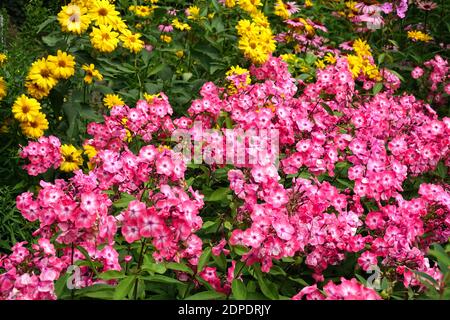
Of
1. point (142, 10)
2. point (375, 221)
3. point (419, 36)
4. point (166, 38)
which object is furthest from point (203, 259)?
point (419, 36)

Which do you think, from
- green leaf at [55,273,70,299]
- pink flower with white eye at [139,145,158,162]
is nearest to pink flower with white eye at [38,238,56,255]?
green leaf at [55,273,70,299]

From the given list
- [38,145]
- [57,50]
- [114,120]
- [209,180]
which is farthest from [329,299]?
[57,50]

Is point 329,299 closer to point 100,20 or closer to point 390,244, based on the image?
point 390,244

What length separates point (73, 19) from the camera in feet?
10.7

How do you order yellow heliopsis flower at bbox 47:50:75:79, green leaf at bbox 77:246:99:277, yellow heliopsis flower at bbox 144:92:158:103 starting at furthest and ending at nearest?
yellow heliopsis flower at bbox 47:50:75:79 < yellow heliopsis flower at bbox 144:92:158:103 < green leaf at bbox 77:246:99:277

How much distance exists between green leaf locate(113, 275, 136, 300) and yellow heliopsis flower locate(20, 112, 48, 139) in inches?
57.8

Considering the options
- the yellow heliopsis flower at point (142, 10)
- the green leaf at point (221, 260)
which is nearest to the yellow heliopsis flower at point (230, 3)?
the yellow heliopsis flower at point (142, 10)

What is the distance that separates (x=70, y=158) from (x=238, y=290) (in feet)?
4.86

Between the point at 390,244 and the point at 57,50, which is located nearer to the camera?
the point at 390,244

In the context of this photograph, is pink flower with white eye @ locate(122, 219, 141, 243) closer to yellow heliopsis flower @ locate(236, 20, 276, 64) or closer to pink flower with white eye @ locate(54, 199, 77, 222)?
pink flower with white eye @ locate(54, 199, 77, 222)

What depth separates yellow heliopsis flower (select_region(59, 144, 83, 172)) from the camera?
313cm

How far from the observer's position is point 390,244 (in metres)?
2.30
